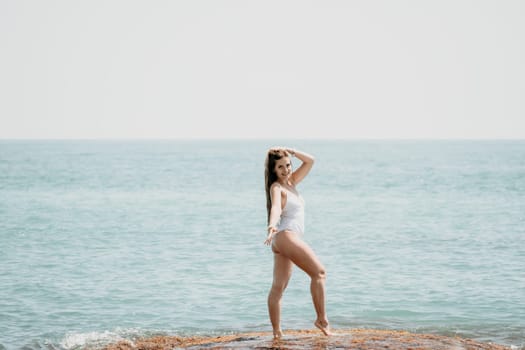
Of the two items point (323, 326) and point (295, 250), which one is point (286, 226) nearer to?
point (295, 250)

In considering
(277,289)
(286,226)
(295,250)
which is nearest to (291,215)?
(286,226)

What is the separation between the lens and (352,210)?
51562mm

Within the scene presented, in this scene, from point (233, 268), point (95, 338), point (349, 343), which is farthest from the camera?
point (233, 268)

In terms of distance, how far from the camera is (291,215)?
34.1ft

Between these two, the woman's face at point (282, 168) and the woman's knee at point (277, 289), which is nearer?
the woman's face at point (282, 168)

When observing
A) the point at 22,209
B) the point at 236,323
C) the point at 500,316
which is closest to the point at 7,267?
the point at 236,323

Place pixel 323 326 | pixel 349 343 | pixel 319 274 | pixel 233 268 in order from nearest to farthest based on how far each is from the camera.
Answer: pixel 319 274
pixel 349 343
pixel 323 326
pixel 233 268

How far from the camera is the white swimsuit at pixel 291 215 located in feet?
34.0

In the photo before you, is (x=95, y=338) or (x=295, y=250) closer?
(x=295, y=250)

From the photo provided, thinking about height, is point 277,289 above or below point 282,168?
below

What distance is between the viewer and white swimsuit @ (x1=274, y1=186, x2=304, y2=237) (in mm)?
10352

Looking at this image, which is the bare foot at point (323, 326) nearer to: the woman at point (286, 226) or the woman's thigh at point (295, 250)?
the woman at point (286, 226)

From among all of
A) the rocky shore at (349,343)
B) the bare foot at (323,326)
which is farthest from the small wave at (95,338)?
the bare foot at (323,326)

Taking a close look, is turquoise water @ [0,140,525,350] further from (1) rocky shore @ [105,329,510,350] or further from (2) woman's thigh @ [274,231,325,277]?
(2) woman's thigh @ [274,231,325,277]
